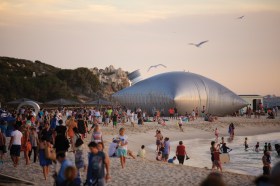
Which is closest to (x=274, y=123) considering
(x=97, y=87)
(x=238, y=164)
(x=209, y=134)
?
(x=209, y=134)

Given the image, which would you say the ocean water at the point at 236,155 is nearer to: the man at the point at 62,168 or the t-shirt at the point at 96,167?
the t-shirt at the point at 96,167

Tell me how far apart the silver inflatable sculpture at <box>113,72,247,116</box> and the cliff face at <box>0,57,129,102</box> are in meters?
25.8

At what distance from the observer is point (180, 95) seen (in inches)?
2131

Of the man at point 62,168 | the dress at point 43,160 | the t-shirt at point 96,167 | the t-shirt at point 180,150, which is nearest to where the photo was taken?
the man at point 62,168

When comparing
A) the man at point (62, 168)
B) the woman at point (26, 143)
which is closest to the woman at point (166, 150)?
the woman at point (26, 143)

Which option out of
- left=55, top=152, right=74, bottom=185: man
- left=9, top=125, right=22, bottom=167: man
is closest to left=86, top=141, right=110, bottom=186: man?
left=55, top=152, right=74, bottom=185: man

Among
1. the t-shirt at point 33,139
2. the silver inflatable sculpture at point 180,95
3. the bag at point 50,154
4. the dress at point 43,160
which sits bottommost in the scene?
the dress at point 43,160

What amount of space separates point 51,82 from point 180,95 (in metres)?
32.6

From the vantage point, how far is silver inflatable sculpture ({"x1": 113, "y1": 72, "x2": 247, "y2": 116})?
5431cm

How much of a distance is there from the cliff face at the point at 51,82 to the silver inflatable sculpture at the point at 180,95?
2576 cm

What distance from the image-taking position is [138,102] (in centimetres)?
5581

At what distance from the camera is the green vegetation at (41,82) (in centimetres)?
7988

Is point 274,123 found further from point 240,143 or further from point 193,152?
point 193,152

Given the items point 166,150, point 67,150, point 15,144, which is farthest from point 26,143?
point 166,150
